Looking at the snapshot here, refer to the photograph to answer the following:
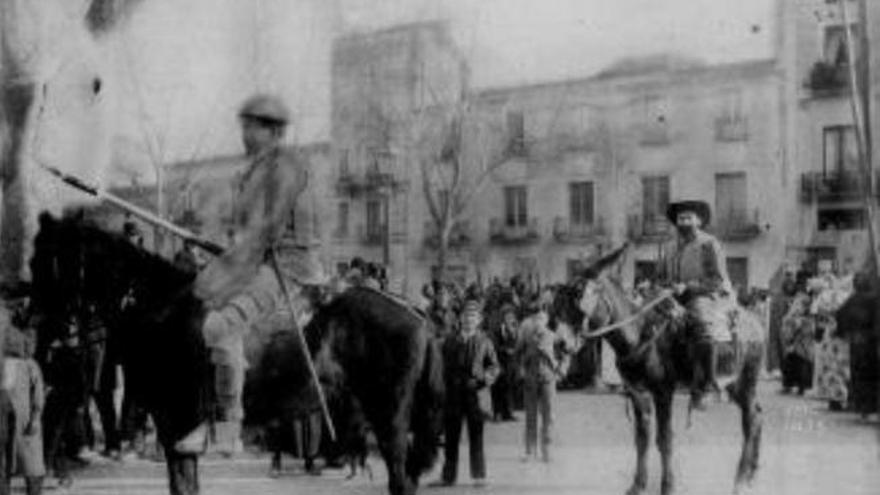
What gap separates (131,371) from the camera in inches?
267

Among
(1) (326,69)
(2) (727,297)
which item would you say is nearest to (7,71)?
(1) (326,69)

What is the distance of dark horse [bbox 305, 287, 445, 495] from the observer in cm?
726

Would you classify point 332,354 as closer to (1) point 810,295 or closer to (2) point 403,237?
(2) point 403,237

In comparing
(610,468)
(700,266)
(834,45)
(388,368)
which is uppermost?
(834,45)

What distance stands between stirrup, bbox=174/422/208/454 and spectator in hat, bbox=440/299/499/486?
216 centimetres

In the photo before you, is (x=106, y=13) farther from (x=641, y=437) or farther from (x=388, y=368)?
(x=641, y=437)

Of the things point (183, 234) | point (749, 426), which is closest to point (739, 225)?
point (749, 426)

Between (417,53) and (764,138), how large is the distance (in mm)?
3504

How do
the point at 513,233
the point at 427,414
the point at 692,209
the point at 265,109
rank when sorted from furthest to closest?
the point at 513,233 < the point at 692,209 < the point at 427,414 < the point at 265,109

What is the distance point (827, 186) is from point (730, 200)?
109 cm

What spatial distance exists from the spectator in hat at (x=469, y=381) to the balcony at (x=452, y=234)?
906 millimetres

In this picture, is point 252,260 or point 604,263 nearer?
point 252,260

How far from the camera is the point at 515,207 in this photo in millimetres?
11398

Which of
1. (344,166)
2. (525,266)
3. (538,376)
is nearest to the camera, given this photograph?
(344,166)
